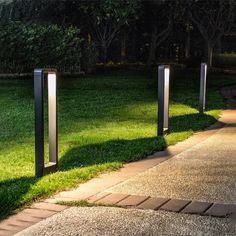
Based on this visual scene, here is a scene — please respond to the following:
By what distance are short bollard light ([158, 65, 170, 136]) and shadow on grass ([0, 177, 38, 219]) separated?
10.5 ft

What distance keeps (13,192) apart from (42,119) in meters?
0.91

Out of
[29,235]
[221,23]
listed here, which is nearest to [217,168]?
[29,235]

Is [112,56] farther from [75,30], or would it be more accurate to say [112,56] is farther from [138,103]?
[138,103]

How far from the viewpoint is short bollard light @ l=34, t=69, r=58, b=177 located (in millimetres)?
5746

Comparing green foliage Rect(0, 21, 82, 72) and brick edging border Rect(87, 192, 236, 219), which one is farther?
green foliage Rect(0, 21, 82, 72)

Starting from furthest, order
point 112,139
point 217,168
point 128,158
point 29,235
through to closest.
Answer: point 112,139 < point 128,158 < point 217,168 < point 29,235

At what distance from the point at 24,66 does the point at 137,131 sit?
14686 millimetres

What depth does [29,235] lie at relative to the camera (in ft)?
13.9

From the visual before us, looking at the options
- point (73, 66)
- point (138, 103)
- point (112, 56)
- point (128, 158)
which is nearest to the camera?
point (128, 158)

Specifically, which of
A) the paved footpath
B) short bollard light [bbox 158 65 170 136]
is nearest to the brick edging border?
the paved footpath

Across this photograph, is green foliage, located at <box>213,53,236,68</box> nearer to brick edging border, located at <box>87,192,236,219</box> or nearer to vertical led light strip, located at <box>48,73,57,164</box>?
vertical led light strip, located at <box>48,73,57,164</box>

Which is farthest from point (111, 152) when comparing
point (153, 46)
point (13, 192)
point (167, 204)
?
point (153, 46)

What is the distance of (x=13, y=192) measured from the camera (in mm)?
5188

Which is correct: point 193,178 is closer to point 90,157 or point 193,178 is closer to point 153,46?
point 90,157
